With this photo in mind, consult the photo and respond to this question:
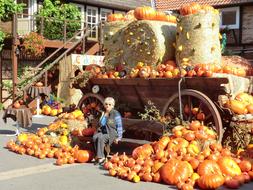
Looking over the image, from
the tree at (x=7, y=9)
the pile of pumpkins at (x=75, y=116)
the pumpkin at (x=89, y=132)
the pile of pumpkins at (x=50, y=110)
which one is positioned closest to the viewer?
the pumpkin at (x=89, y=132)

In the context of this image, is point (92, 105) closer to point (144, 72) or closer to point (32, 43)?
point (144, 72)

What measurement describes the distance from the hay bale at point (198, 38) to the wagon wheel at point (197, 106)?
3.40ft

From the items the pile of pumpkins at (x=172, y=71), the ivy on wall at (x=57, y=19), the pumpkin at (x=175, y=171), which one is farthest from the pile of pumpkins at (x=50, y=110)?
the pumpkin at (x=175, y=171)

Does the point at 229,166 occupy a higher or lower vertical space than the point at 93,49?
lower

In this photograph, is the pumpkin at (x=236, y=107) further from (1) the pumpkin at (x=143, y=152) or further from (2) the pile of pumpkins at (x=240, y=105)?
(1) the pumpkin at (x=143, y=152)

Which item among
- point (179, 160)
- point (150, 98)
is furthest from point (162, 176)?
point (150, 98)

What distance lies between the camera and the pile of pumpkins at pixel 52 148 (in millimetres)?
8352

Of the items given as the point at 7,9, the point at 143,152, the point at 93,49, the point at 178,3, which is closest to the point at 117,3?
the point at 178,3

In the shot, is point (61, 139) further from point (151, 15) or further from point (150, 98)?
point (151, 15)

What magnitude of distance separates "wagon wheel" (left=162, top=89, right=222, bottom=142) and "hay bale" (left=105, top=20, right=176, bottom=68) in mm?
1376

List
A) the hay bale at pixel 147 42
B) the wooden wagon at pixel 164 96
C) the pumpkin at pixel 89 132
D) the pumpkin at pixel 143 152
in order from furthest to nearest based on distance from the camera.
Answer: the hay bale at pixel 147 42
the pumpkin at pixel 89 132
the wooden wagon at pixel 164 96
the pumpkin at pixel 143 152

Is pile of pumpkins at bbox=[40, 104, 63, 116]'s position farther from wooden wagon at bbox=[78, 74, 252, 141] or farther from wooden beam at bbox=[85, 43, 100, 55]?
wooden wagon at bbox=[78, 74, 252, 141]

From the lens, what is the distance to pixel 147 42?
9.90 m

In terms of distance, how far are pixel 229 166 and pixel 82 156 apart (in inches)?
109
